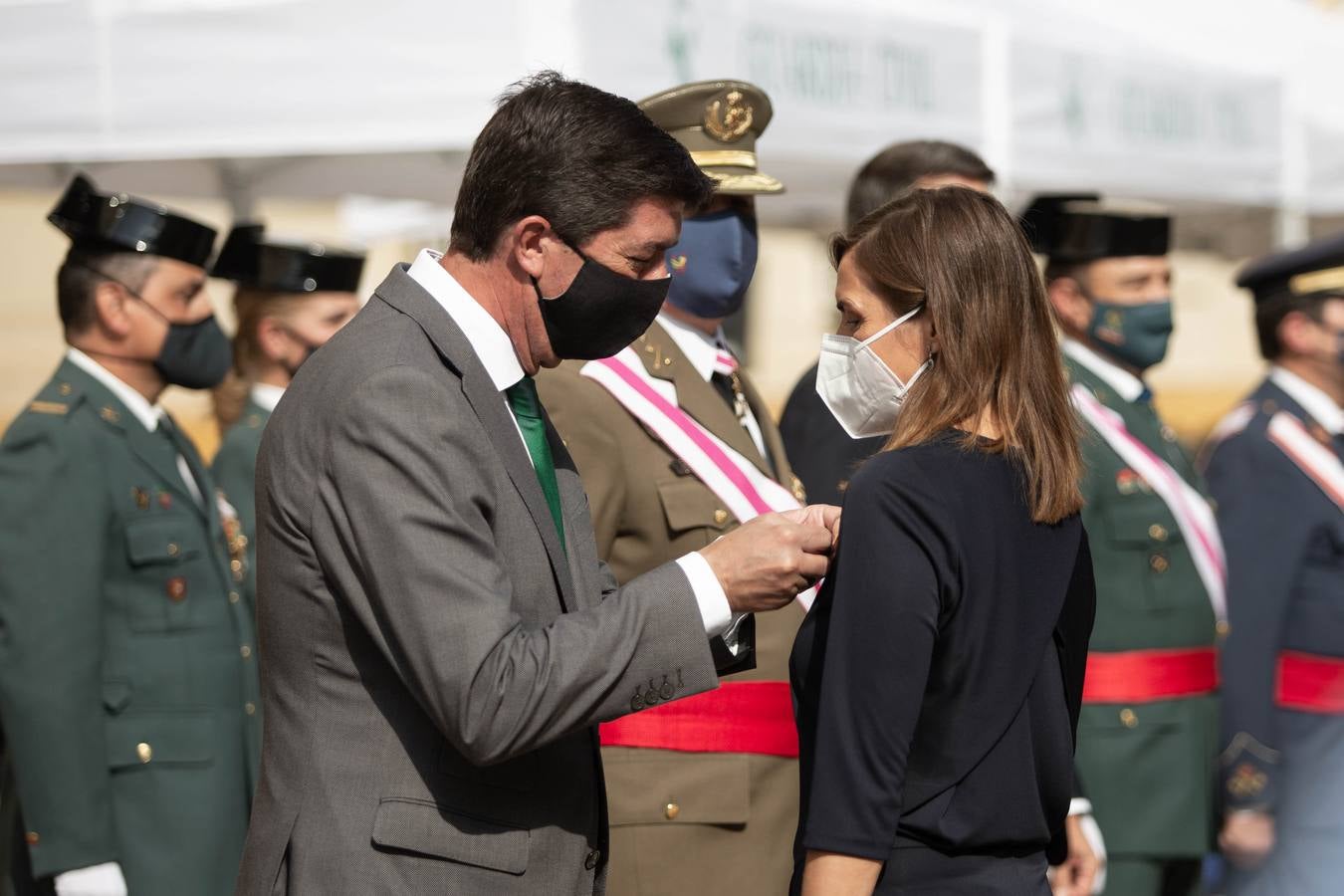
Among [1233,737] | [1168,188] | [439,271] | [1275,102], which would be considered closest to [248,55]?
[439,271]

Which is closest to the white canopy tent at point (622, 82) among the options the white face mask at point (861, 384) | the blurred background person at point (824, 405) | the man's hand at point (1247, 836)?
the blurred background person at point (824, 405)

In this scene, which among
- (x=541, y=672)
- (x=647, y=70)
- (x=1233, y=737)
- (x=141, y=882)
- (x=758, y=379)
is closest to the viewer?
(x=541, y=672)

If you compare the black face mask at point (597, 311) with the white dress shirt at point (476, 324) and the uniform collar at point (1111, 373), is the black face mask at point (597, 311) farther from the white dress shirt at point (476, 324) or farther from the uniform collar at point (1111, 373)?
the uniform collar at point (1111, 373)

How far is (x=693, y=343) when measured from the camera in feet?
10.9

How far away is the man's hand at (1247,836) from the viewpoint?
4207mm

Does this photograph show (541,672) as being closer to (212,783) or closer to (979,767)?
(979,767)

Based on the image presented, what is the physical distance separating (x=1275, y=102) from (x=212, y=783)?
219 inches

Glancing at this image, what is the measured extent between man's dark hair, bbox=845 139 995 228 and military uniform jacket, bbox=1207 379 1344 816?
3.80 ft

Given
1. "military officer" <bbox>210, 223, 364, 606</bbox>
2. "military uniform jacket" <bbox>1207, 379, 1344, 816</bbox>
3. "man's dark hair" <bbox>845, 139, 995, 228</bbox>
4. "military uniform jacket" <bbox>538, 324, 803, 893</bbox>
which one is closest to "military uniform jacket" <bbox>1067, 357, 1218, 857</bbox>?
"military uniform jacket" <bbox>1207, 379, 1344, 816</bbox>

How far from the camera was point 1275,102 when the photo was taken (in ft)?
24.0

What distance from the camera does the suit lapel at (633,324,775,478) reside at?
3156mm

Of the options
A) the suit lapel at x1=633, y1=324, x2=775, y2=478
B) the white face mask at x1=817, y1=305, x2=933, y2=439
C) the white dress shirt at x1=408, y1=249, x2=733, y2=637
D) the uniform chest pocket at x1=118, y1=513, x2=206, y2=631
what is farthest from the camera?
the uniform chest pocket at x1=118, y1=513, x2=206, y2=631

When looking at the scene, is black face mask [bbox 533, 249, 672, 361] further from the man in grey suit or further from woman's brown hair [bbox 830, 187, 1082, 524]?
woman's brown hair [bbox 830, 187, 1082, 524]

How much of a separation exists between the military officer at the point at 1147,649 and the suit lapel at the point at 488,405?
7.49ft
